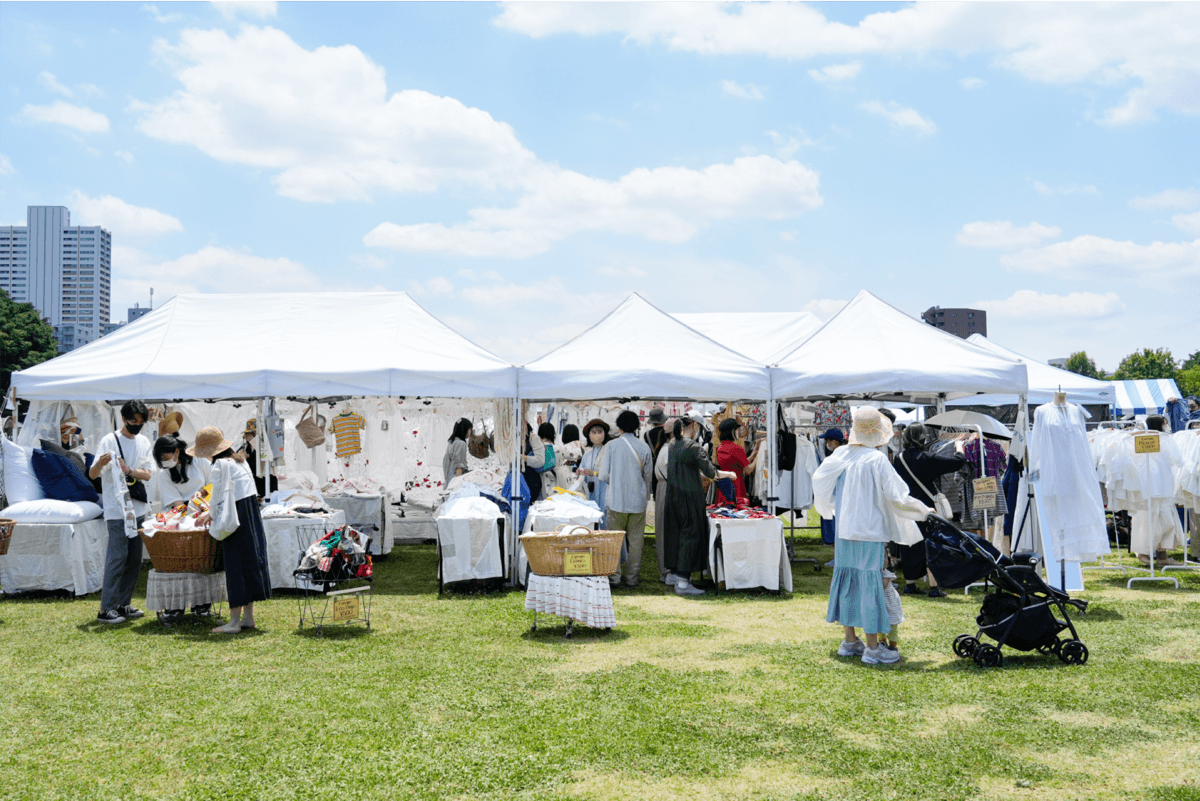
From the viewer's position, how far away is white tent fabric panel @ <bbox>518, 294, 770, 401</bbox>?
8.91 m

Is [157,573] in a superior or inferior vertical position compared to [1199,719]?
superior

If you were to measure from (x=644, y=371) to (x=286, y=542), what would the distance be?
375 cm

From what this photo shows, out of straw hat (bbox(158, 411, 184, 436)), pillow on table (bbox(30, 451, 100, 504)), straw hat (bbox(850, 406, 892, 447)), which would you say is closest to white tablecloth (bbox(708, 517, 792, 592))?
straw hat (bbox(850, 406, 892, 447))

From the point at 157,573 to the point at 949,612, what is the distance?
20.0ft

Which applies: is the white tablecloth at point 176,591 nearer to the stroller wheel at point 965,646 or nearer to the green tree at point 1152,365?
the stroller wheel at point 965,646

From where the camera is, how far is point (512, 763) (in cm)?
387

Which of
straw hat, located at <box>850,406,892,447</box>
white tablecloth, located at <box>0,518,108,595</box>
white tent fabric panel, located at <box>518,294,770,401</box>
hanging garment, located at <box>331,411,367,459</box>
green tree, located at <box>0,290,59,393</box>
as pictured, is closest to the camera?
straw hat, located at <box>850,406,892,447</box>

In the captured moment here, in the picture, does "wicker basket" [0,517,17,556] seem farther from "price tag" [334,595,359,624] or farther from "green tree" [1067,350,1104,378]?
"green tree" [1067,350,1104,378]

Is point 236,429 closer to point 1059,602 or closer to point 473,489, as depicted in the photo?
point 473,489

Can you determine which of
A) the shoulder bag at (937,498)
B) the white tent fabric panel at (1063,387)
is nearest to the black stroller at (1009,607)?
the shoulder bag at (937,498)

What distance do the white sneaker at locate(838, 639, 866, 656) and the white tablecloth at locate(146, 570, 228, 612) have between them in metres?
4.48

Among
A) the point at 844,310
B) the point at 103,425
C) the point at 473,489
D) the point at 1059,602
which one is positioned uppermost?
the point at 844,310

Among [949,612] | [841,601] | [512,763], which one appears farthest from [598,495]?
[512,763]

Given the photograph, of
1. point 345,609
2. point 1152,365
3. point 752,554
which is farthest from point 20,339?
point 1152,365
